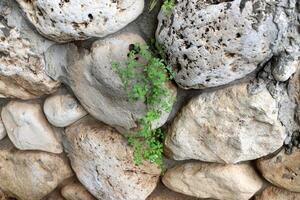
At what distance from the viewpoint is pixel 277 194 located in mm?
1277

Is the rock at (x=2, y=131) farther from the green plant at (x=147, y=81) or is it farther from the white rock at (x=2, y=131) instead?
the green plant at (x=147, y=81)

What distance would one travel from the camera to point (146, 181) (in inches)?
53.2

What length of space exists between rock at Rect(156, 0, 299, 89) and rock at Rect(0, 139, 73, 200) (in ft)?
2.03

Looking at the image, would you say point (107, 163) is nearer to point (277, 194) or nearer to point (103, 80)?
point (103, 80)

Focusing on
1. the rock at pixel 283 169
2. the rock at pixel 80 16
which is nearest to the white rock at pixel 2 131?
the rock at pixel 80 16

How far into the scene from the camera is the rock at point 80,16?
992 millimetres

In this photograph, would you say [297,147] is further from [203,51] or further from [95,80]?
[95,80]

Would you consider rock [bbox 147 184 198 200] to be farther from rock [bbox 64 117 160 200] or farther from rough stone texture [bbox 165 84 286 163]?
rough stone texture [bbox 165 84 286 163]

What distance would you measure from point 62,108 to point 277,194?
2.22 ft

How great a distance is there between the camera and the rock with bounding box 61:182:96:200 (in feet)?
4.83

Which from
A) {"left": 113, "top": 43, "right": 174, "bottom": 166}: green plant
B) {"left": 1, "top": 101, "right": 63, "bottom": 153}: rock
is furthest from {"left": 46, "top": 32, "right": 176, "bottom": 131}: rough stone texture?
{"left": 1, "top": 101, "right": 63, "bottom": 153}: rock

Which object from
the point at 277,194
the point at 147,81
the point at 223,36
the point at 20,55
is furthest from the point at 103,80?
the point at 277,194

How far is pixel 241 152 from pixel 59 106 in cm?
53

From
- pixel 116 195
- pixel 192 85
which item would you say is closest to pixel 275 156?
pixel 192 85
